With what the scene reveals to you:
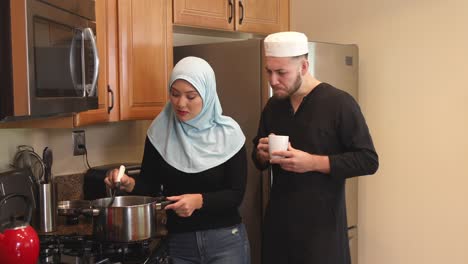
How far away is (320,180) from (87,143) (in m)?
1.10

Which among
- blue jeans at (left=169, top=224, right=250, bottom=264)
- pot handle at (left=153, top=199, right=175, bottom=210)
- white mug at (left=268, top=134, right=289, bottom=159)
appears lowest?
blue jeans at (left=169, top=224, right=250, bottom=264)

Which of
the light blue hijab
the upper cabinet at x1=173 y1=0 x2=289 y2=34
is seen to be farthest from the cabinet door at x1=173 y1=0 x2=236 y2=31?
the light blue hijab

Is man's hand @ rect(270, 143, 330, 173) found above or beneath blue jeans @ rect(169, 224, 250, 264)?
above

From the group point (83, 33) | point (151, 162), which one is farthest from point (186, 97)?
point (83, 33)

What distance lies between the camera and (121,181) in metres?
1.94

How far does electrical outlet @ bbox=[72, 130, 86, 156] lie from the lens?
2.51 metres

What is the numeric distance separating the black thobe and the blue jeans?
0.67ft

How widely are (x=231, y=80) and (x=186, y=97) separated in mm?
696

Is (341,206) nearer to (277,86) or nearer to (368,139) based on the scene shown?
(368,139)

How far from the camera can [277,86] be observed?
81.3 inches

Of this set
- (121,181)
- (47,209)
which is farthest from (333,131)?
(47,209)

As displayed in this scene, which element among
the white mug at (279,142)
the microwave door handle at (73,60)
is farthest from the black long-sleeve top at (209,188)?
the microwave door handle at (73,60)

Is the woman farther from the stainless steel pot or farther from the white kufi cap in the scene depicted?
the white kufi cap

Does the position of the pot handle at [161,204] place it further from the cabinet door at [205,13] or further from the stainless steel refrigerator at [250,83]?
the cabinet door at [205,13]
